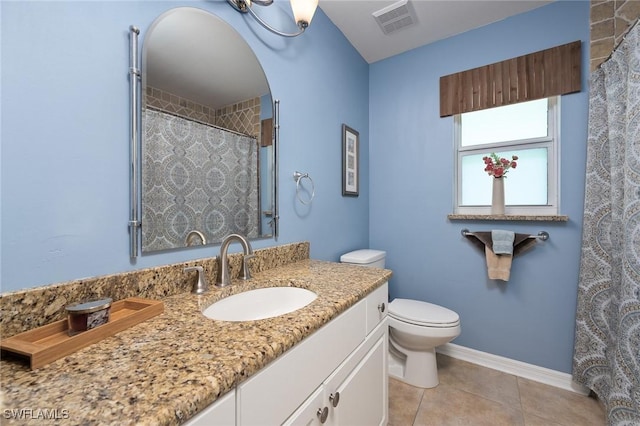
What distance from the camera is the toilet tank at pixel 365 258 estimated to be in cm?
183

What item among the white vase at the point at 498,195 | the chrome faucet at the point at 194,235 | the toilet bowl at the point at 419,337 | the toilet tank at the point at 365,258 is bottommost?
the toilet bowl at the point at 419,337

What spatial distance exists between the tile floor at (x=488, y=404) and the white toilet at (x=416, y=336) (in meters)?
0.08

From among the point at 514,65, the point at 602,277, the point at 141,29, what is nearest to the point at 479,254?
the point at 602,277

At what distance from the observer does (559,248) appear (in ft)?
5.51

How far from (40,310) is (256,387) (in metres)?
0.56

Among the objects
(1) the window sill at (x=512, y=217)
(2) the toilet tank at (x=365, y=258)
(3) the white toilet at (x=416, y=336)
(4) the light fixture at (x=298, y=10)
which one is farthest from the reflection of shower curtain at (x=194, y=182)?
(1) the window sill at (x=512, y=217)

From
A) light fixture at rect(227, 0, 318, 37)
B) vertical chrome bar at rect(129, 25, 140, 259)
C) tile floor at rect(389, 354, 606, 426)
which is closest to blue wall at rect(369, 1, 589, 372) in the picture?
tile floor at rect(389, 354, 606, 426)

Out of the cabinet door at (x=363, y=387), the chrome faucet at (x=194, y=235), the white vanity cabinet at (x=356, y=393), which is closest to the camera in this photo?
the white vanity cabinet at (x=356, y=393)

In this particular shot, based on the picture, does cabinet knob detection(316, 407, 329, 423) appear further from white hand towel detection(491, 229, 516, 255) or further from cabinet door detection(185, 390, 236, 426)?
white hand towel detection(491, 229, 516, 255)

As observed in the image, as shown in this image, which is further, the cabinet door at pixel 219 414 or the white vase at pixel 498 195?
the white vase at pixel 498 195

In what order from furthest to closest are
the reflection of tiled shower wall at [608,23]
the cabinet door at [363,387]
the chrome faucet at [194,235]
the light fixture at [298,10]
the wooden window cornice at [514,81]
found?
the wooden window cornice at [514,81] → the reflection of tiled shower wall at [608,23] → the light fixture at [298,10] → the chrome faucet at [194,235] → the cabinet door at [363,387]

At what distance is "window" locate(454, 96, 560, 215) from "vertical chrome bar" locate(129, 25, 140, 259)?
6.70ft

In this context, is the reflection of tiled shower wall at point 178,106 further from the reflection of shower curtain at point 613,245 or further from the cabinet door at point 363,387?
the reflection of shower curtain at point 613,245

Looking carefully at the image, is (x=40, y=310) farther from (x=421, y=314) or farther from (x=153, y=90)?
(x=421, y=314)
